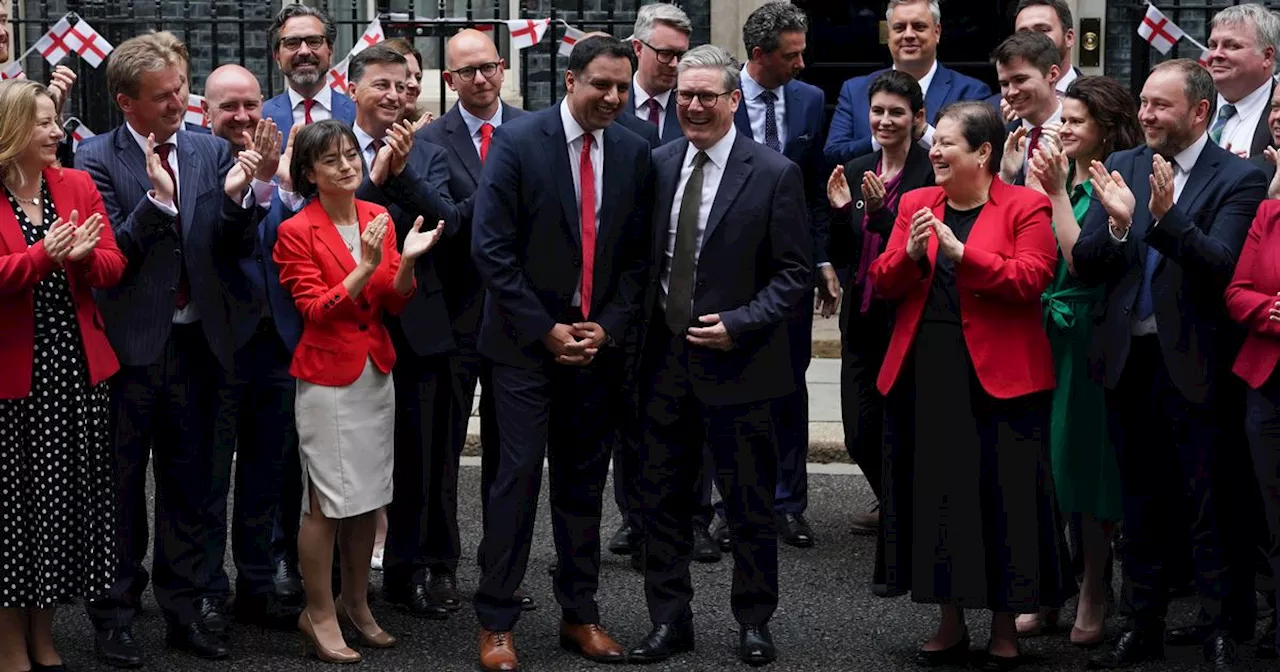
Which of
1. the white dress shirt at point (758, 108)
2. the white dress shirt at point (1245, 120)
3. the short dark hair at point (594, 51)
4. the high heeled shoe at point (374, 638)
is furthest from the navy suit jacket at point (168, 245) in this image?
the white dress shirt at point (1245, 120)

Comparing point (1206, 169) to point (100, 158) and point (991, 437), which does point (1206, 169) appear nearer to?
point (991, 437)

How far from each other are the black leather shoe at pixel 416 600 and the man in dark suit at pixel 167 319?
2.58 ft

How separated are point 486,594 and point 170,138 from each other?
1.94 meters

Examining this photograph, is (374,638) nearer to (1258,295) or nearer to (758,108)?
(758,108)

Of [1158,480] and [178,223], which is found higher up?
[178,223]

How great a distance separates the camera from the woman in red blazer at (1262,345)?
627 centimetres

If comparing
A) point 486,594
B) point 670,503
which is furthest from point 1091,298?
point 486,594

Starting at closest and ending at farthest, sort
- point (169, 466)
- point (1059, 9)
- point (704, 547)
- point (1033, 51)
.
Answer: point (169, 466) < point (1033, 51) < point (704, 547) < point (1059, 9)

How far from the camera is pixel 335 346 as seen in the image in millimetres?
6586

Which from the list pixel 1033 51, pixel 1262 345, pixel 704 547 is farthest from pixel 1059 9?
pixel 704 547

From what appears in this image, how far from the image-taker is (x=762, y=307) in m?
6.57

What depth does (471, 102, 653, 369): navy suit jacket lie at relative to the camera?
6.54m

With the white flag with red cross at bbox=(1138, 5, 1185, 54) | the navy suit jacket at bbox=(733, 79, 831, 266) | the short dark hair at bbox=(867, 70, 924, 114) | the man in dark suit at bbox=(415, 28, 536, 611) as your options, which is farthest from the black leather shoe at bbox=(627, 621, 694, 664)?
the white flag with red cross at bbox=(1138, 5, 1185, 54)

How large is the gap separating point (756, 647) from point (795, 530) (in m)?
1.69
